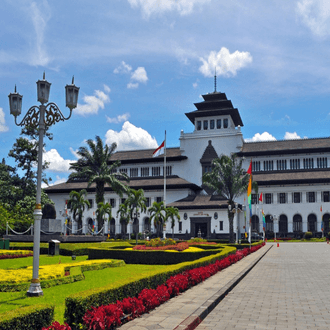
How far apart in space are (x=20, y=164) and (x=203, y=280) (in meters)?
49.2

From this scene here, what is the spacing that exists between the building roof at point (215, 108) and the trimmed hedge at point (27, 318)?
68.6 metres

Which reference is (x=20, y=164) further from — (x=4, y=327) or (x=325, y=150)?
(x=4, y=327)

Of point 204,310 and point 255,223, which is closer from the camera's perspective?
point 204,310

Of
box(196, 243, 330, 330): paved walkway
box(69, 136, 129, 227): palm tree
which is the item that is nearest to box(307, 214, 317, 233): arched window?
box(69, 136, 129, 227): palm tree

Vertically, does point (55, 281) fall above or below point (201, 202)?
below

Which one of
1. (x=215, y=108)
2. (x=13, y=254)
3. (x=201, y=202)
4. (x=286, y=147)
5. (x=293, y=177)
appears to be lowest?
(x=13, y=254)

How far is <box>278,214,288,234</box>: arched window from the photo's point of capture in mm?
66562

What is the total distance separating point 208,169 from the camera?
73.4 metres

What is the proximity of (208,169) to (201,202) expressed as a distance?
31.3ft

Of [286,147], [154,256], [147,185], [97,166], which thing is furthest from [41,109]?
[286,147]

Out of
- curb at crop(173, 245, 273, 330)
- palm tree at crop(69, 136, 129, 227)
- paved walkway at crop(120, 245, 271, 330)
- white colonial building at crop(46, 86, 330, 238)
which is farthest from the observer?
white colonial building at crop(46, 86, 330, 238)

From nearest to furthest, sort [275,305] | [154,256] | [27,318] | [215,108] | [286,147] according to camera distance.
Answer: [27,318] < [275,305] < [154,256] < [286,147] < [215,108]

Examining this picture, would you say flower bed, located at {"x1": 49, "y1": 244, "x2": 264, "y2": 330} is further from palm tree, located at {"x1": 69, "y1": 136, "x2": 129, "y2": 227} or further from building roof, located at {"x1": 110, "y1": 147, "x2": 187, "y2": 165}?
building roof, located at {"x1": 110, "y1": 147, "x2": 187, "y2": 165}

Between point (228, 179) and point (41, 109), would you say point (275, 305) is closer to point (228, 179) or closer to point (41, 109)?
point (41, 109)
